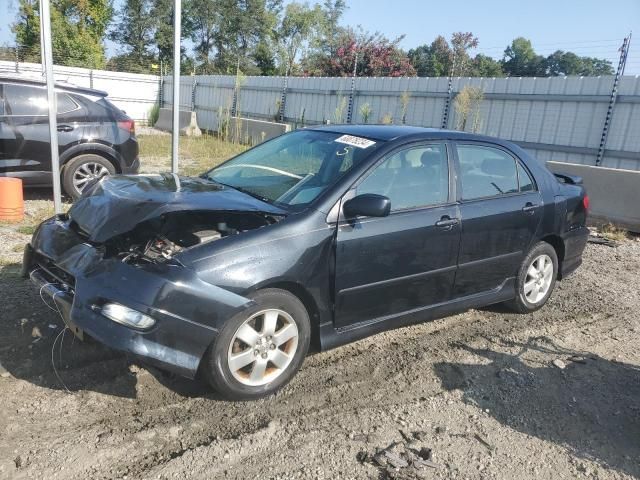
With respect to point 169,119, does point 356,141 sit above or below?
above

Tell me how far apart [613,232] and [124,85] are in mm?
22999

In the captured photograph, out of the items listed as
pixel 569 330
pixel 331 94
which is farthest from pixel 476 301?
pixel 331 94

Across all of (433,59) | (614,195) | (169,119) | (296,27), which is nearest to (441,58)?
(433,59)

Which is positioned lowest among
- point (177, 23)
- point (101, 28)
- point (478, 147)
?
point (478, 147)

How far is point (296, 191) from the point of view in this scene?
3.65m

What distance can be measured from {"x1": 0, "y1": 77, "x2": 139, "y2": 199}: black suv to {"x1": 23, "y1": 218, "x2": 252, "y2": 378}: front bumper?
5.09 meters

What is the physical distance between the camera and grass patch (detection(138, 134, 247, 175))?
39.2ft

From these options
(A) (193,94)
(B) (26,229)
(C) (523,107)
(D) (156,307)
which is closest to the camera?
(D) (156,307)

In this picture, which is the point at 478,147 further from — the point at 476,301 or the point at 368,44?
the point at 368,44

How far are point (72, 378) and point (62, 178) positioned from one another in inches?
202

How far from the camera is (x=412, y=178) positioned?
155 inches

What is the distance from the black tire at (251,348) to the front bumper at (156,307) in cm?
7

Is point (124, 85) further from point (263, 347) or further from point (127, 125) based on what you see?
point (263, 347)

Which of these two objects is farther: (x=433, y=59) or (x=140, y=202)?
(x=433, y=59)
